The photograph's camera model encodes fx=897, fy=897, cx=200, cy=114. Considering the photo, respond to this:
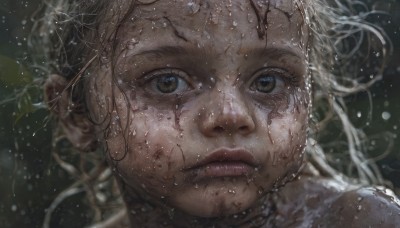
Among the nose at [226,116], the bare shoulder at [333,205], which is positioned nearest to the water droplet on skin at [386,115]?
the bare shoulder at [333,205]

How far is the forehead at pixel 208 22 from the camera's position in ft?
6.57

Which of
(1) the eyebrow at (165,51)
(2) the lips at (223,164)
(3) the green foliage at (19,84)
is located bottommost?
(3) the green foliage at (19,84)

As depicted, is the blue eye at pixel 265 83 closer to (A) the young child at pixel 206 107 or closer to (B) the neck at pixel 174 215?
(A) the young child at pixel 206 107

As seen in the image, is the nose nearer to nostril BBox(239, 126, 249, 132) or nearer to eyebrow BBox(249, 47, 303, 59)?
nostril BBox(239, 126, 249, 132)

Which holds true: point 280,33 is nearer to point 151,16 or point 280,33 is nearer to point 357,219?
point 151,16

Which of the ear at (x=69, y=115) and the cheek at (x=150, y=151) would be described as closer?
the cheek at (x=150, y=151)

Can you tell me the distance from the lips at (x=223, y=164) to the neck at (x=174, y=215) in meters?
0.24

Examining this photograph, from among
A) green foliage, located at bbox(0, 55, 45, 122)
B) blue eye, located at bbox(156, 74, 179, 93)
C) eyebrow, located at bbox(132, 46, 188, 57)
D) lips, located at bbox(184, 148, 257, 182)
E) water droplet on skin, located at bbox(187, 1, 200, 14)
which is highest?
water droplet on skin, located at bbox(187, 1, 200, 14)

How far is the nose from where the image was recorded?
193 centimetres

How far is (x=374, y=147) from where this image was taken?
3.38m

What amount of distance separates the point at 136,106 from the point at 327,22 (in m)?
0.80

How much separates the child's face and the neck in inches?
6.0

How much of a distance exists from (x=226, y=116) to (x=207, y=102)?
0.26 ft

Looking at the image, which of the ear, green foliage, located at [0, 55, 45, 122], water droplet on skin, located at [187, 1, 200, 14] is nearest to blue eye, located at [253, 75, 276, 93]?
water droplet on skin, located at [187, 1, 200, 14]
